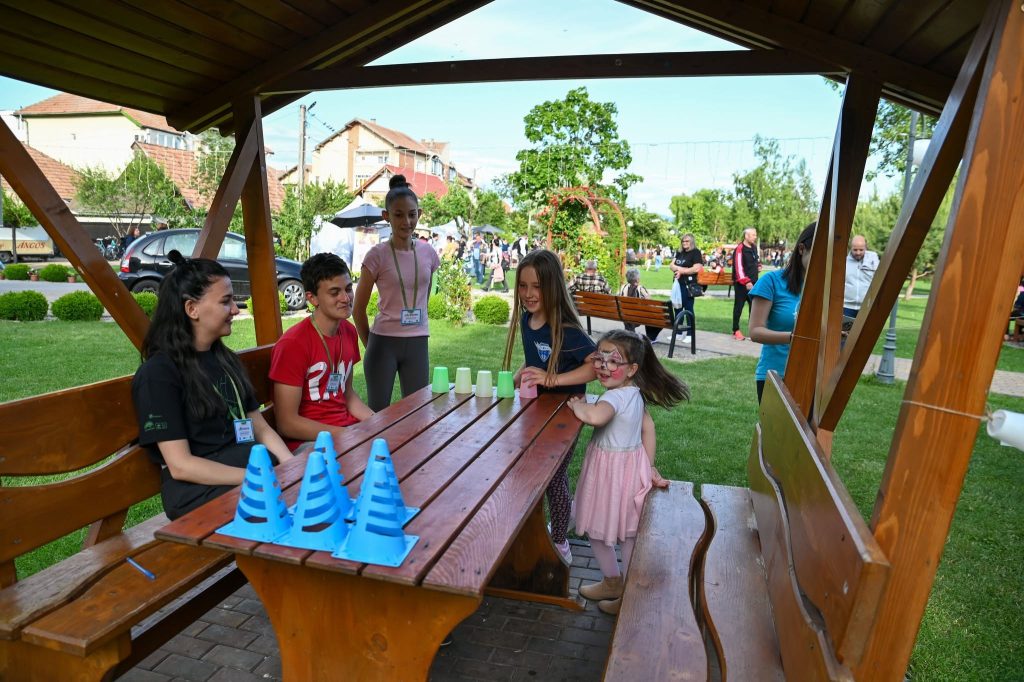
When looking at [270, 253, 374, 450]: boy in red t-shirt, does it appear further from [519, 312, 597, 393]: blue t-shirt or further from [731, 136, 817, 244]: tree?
[731, 136, 817, 244]: tree

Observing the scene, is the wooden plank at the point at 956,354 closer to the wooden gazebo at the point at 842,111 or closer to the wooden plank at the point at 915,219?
the wooden gazebo at the point at 842,111

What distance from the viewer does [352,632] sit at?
2068 mm

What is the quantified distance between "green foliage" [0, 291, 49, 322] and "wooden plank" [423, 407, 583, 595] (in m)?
13.1

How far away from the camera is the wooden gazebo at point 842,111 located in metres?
1.46

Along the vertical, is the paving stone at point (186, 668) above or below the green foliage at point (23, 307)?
above

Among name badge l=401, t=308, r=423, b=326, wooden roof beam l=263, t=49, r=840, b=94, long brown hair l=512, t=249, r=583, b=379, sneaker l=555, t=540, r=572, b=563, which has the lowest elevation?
sneaker l=555, t=540, r=572, b=563

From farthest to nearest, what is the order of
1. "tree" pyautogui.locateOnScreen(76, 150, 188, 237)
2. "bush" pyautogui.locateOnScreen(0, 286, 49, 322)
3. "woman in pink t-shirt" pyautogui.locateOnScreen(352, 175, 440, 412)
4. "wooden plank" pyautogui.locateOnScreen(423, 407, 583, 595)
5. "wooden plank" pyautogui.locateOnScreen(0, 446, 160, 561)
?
"tree" pyautogui.locateOnScreen(76, 150, 188, 237)
"bush" pyautogui.locateOnScreen(0, 286, 49, 322)
"woman in pink t-shirt" pyautogui.locateOnScreen(352, 175, 440, 412)
"wooden plank" pyautogui.locateOnScreen(0, 446, 160, 561)
"wooden plank" pyautogui.locateOnScreen(423, 407, 583, 595)

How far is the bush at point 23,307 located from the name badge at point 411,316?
1143cm

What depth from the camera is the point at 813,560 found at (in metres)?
1.85

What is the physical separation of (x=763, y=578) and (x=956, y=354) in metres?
1.44

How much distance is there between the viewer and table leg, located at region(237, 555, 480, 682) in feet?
6.53

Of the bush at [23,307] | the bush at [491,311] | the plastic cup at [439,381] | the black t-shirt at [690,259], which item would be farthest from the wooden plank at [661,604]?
the bush at [23,307]

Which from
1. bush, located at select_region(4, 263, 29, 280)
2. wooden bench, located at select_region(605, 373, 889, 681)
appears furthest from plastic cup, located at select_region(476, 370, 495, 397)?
bush, located at select_region(4, 263, 29, 280)

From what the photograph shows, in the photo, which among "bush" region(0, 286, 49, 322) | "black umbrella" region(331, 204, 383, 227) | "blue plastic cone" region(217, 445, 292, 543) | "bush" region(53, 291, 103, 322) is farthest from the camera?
"black umbrella" region(331, 204, 383, 227)
